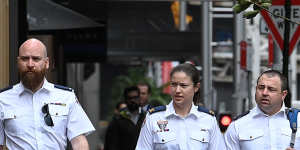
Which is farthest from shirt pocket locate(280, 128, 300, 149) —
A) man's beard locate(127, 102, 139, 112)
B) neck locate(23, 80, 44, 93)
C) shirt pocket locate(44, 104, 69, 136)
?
man's beard locate(127, 102, 139, 112)

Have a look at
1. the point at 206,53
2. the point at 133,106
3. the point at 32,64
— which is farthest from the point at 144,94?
the point at 206,53

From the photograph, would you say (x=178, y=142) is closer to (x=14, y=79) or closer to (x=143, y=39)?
(x=14, y=79)

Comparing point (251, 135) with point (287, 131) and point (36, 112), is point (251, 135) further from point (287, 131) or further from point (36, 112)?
point (36, 112)

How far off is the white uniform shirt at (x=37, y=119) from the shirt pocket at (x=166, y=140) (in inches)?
31.6

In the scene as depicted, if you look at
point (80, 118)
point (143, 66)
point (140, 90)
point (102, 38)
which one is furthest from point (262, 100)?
point (143, 66)

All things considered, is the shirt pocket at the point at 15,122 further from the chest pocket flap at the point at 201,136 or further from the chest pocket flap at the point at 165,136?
the chest pocket flap at the point at 201,136

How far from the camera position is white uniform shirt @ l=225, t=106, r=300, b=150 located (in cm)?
762

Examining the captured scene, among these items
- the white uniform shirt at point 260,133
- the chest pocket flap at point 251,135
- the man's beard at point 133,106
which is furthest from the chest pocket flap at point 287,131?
the man's beard at point 133,106

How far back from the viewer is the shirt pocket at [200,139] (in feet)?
25.6

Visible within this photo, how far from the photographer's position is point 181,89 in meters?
7.83

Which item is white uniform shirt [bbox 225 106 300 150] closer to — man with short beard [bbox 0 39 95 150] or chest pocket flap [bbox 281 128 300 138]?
chest pocket flap [bbox 281 128 300 138]

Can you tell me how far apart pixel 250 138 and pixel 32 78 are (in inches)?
72.8

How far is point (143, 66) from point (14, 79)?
36.4 metres

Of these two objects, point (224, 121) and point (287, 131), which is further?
point (224, 121)
